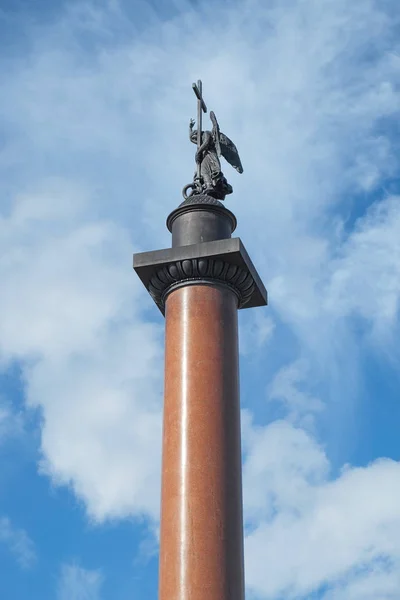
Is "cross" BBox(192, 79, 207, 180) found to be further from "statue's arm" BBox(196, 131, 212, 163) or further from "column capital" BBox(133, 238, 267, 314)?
"column capital" BBox(133, 238, 267, 314)

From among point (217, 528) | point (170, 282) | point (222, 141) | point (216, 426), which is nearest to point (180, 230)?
point (170, 282)

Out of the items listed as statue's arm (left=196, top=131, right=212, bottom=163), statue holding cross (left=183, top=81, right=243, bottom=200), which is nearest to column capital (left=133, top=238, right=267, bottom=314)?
statue holding cross (left=183, top=81, right=243, bottom=200)

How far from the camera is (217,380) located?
1366cm

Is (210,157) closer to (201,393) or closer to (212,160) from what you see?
(212,160)

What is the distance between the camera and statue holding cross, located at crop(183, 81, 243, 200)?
16.2m

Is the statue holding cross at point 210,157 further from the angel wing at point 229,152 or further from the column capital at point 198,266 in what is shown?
the column capital at point 198,266

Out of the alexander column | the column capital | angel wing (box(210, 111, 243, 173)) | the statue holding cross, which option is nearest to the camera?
the alexander column

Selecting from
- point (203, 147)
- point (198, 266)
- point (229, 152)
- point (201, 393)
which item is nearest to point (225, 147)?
point (229, 152)

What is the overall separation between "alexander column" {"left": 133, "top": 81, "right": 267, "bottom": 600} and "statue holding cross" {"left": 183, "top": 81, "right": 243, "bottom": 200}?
6cm

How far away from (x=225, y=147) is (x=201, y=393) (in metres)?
5.40

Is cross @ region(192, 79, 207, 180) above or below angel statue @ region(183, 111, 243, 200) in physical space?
above

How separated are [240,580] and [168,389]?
9.65ft

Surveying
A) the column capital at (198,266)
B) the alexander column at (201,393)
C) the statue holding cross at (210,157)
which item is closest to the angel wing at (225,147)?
the statue holding cross at (210,157)

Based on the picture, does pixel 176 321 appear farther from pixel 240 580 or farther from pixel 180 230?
pixel 240 580
